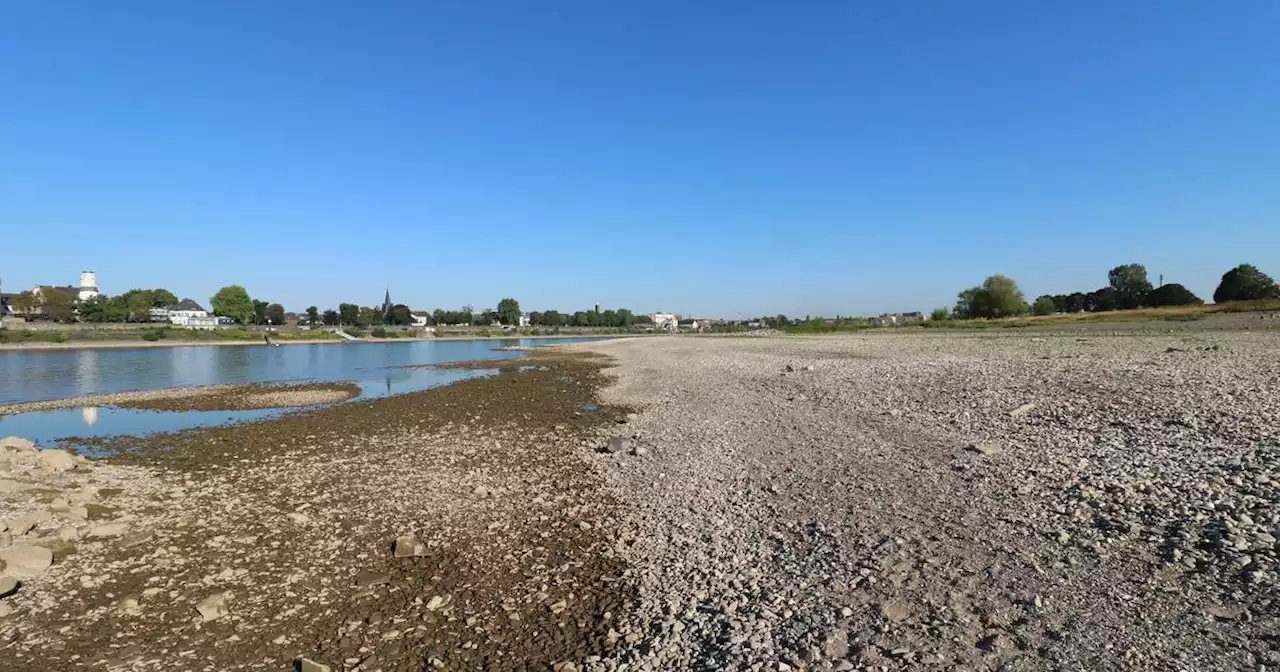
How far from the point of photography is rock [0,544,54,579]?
21.5 feet

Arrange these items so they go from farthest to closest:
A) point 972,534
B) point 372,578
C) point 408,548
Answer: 1. point 408,548
2. point 372,578
3. point 972,534

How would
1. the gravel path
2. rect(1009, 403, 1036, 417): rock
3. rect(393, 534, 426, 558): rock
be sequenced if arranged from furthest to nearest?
1. rect(1009, 403, 1036, 417): rock
2. rect(393, 534, 426, 558): rock
3. the gravel path

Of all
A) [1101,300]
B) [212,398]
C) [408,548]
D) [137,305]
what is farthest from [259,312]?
[1101,300]

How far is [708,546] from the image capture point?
6961 mm

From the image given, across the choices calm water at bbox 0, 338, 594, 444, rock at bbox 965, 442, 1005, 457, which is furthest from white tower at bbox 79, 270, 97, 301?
rock at bbox 965, 442, 1005, 457

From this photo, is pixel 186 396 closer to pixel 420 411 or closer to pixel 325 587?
pixel 420 411

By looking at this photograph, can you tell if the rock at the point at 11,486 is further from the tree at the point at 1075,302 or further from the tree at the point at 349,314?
the tree at the point at 349,314

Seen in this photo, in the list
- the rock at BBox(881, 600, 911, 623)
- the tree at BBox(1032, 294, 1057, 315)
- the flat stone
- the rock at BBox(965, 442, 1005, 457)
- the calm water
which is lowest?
the calm water

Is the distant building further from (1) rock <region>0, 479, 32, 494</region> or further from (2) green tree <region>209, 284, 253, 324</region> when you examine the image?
(1) rock <region>0, 479, 32, 494</region>

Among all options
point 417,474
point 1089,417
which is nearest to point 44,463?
point 417,474

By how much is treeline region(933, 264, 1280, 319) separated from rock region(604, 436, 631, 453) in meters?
83.6

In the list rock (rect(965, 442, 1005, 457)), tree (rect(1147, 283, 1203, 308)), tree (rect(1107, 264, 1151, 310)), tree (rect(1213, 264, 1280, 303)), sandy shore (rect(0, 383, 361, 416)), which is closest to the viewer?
rock (rect(965, 442, 1005, 457))

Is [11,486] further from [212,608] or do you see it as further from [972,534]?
[972,534]

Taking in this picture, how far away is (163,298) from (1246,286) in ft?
658
